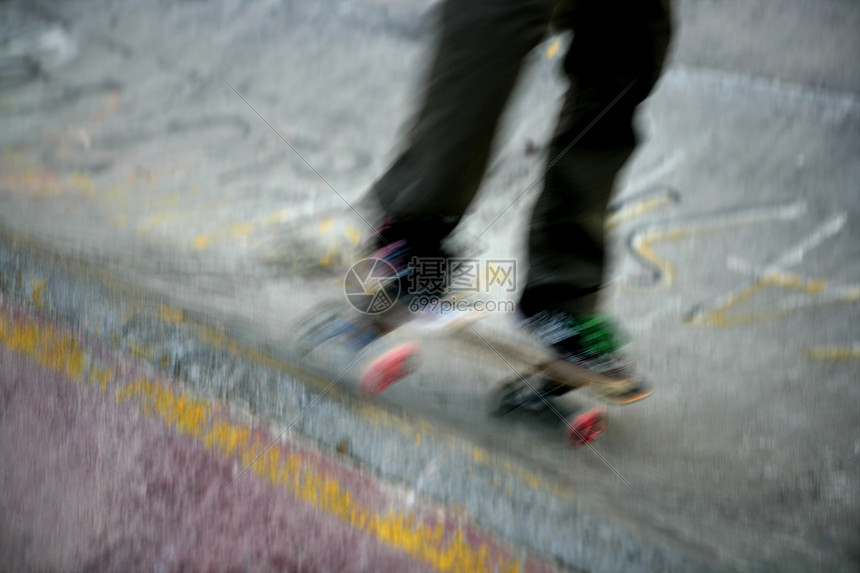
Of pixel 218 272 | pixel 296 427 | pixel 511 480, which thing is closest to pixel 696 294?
pixel 511 480

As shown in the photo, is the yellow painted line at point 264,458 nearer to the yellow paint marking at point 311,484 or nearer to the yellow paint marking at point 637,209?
the yellow paint marking at point 311,484

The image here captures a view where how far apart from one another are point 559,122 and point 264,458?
0.92 m

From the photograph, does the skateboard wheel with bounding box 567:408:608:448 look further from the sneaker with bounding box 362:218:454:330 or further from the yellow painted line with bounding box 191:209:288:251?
the yellow painted line with bounding box 191:209:288:251

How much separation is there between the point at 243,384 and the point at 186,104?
58.7 inches

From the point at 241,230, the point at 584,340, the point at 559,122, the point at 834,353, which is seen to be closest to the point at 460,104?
the point at 559,122

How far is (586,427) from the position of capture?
1477 millimetres

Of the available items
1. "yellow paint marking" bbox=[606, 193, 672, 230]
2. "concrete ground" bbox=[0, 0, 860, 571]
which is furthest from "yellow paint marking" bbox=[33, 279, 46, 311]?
"yellow paint marking" bbox=[606, 193, 672, 230]

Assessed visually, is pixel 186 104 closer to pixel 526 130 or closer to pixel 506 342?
pixel 526 130

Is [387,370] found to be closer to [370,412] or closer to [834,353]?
[370,412]

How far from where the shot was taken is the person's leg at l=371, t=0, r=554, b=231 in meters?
1.32

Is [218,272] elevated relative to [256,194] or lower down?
lower down

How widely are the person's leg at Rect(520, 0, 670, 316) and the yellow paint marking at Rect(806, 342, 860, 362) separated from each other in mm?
640

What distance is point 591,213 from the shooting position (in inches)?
60.1

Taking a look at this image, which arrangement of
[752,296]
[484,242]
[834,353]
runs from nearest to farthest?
Answer: [834,353]
[752,296]
[484,242]
